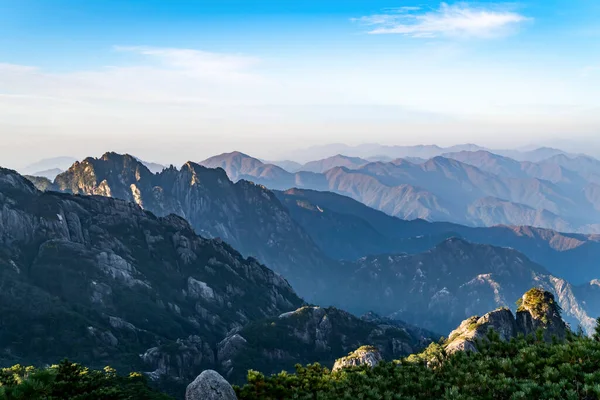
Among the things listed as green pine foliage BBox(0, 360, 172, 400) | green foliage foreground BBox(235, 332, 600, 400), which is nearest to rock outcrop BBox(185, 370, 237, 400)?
green foliage foreground BBox(235, 332, 600, 400)

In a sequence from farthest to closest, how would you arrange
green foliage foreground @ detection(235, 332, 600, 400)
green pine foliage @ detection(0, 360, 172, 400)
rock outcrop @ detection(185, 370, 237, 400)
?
1. rock outcrop @ detection(185, 370, 237, 400)
2. green pine foliage @ detection(0, 360, 172, 400)
3. green foliage foreground @ detection(235, 332, 600, 400)

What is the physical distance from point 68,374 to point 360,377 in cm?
3782

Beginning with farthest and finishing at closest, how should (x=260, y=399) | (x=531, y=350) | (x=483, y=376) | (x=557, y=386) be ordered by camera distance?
(x=260, y=399), (x=531, y=350), (x=483, y=376), (x=557, y=386)

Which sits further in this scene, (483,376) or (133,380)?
(133,380)

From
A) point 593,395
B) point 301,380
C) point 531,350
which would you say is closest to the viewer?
point 593,395

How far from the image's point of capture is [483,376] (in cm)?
4234

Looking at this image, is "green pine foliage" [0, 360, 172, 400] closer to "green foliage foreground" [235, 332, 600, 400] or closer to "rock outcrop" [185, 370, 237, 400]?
"rock outcrop" [185, 370, 237, 400]

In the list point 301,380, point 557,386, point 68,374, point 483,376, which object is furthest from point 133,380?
point 557,386

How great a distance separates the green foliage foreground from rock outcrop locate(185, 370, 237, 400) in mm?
6643

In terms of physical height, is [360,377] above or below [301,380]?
above

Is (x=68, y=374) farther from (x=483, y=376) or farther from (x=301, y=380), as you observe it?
(x=483, y=376)

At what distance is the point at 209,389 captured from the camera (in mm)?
51688

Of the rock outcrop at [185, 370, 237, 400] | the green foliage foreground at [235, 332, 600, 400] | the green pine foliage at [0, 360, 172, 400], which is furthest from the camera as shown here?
the rock outcrop at [185, 370, 237, 400]

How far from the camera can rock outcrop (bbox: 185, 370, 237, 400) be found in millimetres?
51250
